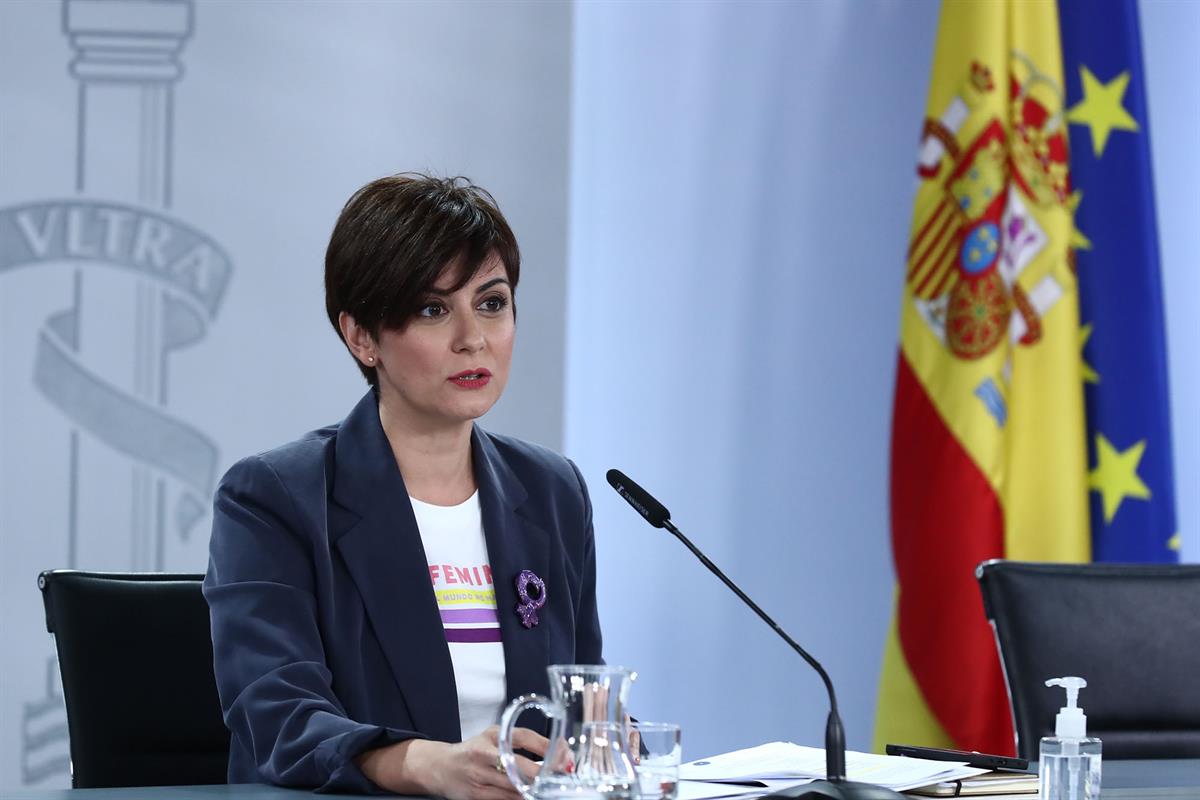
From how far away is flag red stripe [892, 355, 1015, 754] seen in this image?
299 cm

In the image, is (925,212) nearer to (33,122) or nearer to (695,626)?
(695,626)

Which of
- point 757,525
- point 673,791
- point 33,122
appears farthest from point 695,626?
point 673,791

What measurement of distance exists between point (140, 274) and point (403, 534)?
1745mm

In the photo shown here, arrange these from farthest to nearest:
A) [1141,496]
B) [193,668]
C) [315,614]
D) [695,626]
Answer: [695,626] < [1141,496] < [193,668] < [315,614]

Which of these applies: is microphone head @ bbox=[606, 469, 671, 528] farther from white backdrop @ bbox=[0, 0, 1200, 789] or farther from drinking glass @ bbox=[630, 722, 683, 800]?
white backdrop @ bbox=[0, 0, 1200, 789]

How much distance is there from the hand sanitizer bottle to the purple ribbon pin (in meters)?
0.66

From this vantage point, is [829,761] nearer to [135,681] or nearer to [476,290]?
[476,290]

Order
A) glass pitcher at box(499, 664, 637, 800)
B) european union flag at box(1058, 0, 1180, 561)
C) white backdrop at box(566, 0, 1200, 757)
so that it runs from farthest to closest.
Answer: white backdrop at box(566, 0, 1200, 757)
european union flag at box(1058, 0, 1180, 561)
glass pitcher at box(499, 664, 637, 800)

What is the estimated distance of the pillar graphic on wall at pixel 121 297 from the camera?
316 cm

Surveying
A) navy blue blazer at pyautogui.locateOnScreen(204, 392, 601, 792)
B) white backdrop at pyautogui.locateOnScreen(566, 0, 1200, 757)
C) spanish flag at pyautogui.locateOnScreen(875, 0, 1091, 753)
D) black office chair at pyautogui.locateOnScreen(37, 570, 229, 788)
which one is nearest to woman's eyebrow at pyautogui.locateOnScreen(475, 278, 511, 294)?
navy blue blazer at pyautogui.locateOnScreen(204, 392, 601, 792)

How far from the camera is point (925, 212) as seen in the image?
3.07 m

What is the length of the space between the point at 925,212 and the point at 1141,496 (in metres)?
0.75

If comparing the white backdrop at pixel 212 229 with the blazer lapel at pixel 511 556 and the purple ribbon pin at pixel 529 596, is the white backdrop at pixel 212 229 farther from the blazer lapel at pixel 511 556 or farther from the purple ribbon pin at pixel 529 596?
the purple ribbon pin at pixel 529 596

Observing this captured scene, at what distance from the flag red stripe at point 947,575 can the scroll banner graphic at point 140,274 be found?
1.57 m
